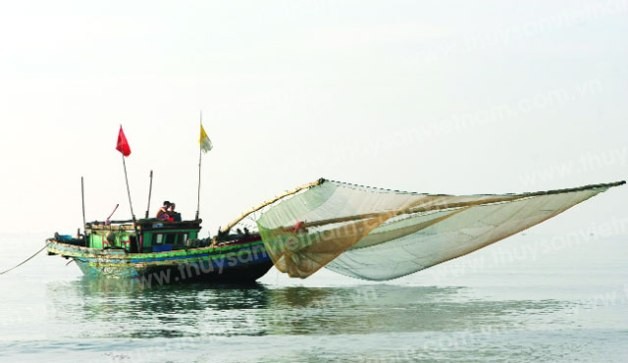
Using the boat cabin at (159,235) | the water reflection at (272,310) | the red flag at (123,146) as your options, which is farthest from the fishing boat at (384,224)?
the red flag at (123,146)

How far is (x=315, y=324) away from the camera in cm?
3597

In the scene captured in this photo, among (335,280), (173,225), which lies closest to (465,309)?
(173,225)

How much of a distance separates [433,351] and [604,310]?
15.2 meters

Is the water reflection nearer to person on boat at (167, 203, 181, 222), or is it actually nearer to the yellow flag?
person on boat at (167, 203, 181, 222)

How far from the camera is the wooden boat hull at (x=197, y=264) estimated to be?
164 feet

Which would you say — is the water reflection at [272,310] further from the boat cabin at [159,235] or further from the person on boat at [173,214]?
the person on boat at [173,214]

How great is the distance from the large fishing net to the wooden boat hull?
9.86 m

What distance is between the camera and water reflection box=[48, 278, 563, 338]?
3516cm

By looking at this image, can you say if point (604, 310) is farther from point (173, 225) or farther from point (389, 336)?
point (173, 225)

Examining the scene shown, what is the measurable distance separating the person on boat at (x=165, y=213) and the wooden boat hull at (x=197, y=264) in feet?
7.17

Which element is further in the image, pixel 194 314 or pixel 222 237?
pixel 222 237

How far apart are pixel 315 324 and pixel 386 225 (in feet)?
17.0

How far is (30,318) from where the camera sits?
41812 millimetres

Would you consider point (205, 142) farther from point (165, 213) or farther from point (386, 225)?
point (386, 225)
